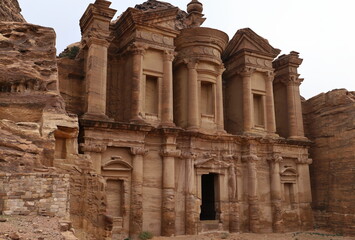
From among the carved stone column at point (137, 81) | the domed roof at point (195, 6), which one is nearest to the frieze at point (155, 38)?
the carved stone column at point (137, 81)

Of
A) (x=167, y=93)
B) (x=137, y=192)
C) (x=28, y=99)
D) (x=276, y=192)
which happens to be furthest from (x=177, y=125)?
(x=28, y=99)

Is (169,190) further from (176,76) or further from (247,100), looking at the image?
(247,100)

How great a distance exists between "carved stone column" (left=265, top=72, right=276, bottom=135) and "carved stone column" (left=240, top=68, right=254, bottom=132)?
1452 mm

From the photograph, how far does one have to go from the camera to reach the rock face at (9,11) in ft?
51.9

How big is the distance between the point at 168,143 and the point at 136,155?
1717 mm

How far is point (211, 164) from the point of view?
60.6 ft

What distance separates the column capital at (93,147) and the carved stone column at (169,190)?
2.98 meters

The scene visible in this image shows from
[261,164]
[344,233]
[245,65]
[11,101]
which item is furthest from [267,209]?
[11,101]

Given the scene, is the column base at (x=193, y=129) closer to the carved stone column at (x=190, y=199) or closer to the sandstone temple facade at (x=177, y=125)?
the sandstone temple facade at (x=177, y=125)

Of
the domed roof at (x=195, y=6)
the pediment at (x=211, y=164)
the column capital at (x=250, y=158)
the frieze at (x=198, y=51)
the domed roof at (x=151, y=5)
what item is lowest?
the pediment at (x=211, y=164)

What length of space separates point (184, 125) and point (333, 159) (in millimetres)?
9668

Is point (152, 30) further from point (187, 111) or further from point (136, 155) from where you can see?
point (136, 155)

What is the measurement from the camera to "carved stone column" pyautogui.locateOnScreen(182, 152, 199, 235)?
55.9 ft

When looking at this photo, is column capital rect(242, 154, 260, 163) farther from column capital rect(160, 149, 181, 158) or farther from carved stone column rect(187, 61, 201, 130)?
column capital rect(160, 149, 181, 158)
